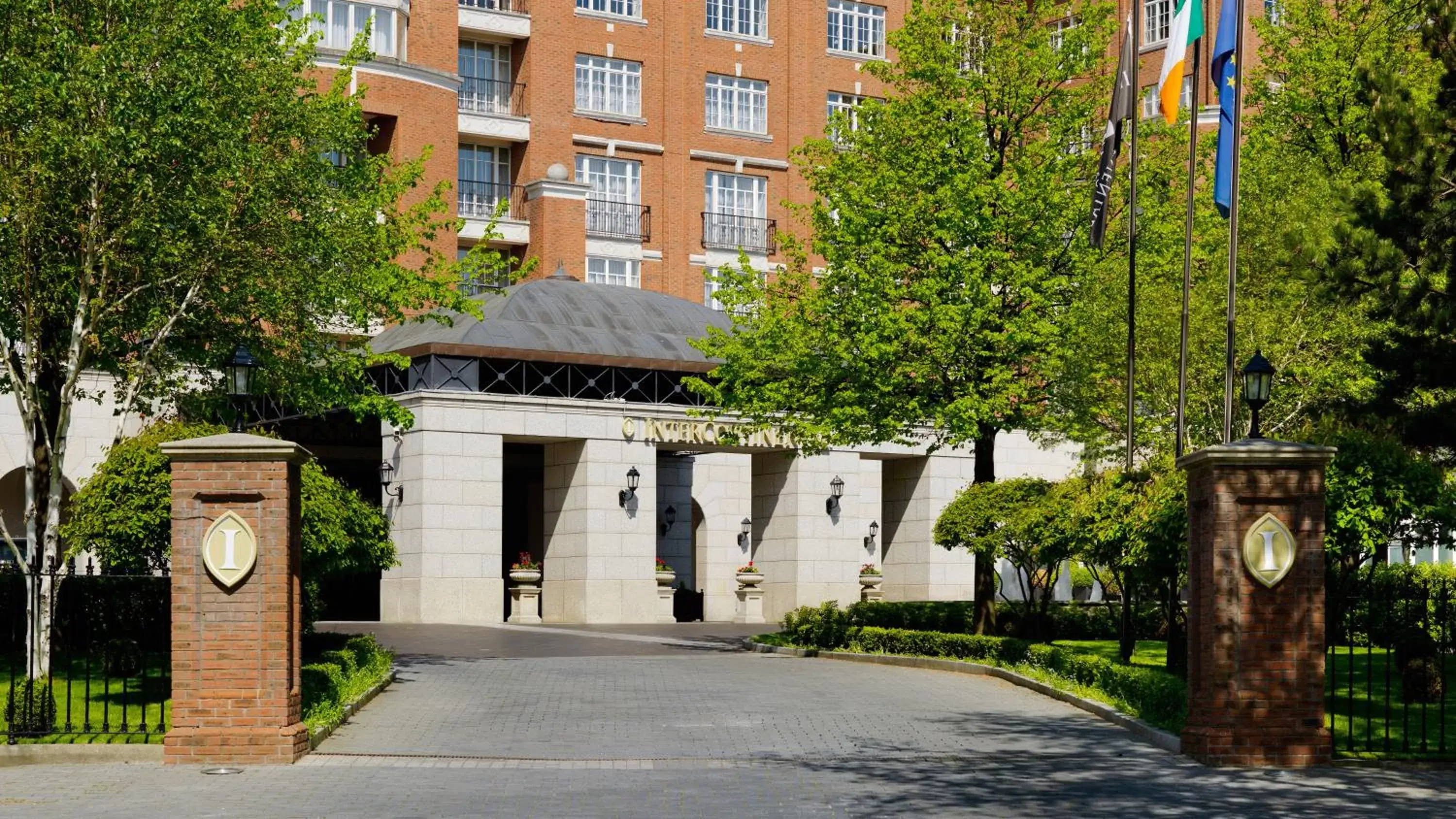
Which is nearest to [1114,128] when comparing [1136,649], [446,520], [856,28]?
[1136,649]

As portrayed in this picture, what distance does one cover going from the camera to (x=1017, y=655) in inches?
961

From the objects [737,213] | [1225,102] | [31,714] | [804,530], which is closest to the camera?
[31,714]

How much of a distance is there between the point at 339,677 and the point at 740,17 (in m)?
40.9

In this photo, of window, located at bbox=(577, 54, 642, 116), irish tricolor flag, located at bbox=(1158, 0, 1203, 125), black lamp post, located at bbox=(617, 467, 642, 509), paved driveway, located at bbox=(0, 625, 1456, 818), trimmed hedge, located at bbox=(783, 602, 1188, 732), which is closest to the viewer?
paved driveway, located at bbox=(0, 625, 1456, 818)

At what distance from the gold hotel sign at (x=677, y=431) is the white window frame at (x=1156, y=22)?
2731 cm

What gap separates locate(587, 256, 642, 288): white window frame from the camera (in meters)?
53.1

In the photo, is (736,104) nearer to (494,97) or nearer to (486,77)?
(494,97)

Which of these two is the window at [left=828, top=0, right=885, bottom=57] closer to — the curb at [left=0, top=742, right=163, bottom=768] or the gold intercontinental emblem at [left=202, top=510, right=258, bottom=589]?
the gold intercontinental emblem at [left=202, top=510, right=258, bottom=589]

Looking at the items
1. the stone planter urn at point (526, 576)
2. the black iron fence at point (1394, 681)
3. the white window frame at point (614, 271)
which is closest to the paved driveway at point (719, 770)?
the black iron fence at point (1394, 681)

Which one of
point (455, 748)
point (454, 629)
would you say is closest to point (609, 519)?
point (454, 629)

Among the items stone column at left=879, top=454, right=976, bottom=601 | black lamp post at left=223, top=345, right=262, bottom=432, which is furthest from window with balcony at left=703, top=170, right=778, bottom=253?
black lamp post at left=223, top=345, right=262, bottom=432

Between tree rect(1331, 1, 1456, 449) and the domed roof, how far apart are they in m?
20.4

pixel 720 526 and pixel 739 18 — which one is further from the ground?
pixel 739 18

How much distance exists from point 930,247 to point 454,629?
12710 millimetres
